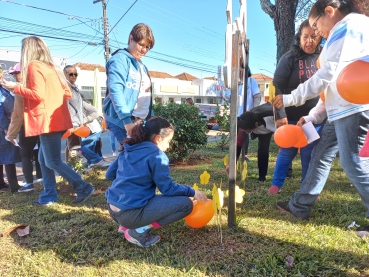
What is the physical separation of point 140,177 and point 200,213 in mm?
509

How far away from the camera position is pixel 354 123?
1.70 meters

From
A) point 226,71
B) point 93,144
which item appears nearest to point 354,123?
point 226,71

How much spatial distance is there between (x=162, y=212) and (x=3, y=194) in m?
2.44

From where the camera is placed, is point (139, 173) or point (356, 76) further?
point (139, 173)

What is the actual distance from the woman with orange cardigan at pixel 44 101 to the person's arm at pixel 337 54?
2.19 metres

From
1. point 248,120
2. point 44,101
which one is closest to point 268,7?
point 248,120

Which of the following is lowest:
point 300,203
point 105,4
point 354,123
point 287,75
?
point 300,203

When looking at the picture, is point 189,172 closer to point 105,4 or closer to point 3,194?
point 3,194

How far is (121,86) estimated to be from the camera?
2283mm

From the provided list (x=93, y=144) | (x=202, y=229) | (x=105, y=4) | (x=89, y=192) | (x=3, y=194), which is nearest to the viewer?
(x=202, y=229)

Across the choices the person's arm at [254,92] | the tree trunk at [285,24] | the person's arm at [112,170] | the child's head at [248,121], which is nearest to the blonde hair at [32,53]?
the person's arm at [112,170]

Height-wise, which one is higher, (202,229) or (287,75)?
(287,75)

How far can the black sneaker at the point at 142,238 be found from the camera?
199 centimetres

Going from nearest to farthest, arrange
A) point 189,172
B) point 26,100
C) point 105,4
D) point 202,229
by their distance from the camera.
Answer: point 202,229, point 26,100, point 189,172, point 105,4
